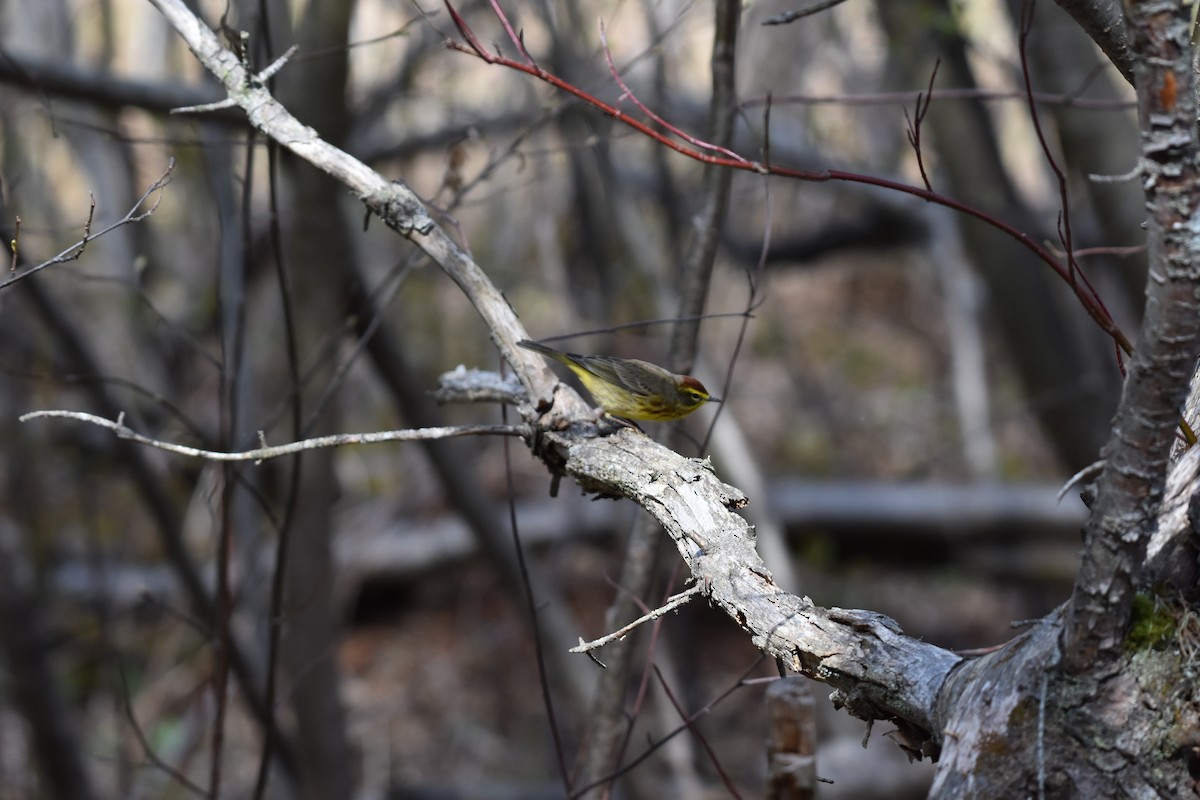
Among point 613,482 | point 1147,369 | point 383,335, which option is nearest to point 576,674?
point 383,335

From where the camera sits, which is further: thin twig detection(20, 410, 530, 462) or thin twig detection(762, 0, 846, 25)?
thin twig detection(762, 0, 846, 25)

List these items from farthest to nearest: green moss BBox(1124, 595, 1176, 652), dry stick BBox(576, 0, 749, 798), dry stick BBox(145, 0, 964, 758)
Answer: dry stick BBox(576, 0, 749, 798) < dry stick BBox(145, 0, 964, 758) < green moss BBox(1124, 595, 1176, 652)

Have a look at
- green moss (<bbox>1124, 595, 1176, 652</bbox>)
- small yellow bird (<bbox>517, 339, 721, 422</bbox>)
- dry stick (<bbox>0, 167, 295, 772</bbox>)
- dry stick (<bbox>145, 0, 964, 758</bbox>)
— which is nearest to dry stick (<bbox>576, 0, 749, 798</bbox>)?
small yellow bird (<bbox>517, 339, 721, 422</bbox>)

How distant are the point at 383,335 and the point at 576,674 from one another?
2119 millimetres

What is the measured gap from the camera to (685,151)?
2004 mm

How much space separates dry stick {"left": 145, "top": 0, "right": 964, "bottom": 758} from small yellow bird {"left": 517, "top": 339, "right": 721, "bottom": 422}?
33.4 inches

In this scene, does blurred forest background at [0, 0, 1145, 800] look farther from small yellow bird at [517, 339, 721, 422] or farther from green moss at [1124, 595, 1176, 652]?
green moss at [1124, 595, 1176, 652]

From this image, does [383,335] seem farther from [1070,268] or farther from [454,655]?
[454,655]

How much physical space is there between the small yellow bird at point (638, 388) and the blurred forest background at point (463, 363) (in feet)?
1.44

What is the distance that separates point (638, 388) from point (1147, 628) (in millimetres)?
2039

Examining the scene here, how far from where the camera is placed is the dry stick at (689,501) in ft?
5.73

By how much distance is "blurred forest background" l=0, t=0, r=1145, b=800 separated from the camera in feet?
14.8

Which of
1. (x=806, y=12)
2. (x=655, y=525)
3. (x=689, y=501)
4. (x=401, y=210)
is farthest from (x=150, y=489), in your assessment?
(x=806, y=12)

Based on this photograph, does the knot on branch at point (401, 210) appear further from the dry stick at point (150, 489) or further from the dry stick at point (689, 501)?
the dry stick at point (150, 489)
